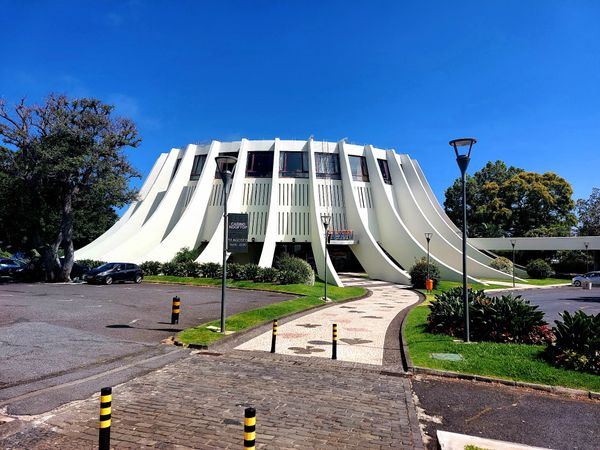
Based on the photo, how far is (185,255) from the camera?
33250 millimetres

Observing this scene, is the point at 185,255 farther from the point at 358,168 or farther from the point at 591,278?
Result: the point at 591,278

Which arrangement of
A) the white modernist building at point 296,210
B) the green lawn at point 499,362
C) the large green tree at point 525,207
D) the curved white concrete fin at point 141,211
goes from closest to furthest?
the green lawn at point 499,362, the curved white concrete fin at point 141,211, the white modernist building at point 296,210, the large green tree at point 525,207

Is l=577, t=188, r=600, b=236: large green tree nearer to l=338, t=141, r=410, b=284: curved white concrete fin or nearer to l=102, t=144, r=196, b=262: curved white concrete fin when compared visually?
l=338, t=141, r=410, b=284: curved white concrete fin

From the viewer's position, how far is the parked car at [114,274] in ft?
83.9

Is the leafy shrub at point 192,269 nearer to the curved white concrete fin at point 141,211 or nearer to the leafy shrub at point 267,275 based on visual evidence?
the leafy shrub at point 267,275

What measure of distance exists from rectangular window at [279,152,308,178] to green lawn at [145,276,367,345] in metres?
14.6

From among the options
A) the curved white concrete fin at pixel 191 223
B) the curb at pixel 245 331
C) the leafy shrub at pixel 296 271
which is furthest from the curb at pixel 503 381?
the curved white concrete fin at pixel 191 223

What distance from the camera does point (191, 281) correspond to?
27.5m

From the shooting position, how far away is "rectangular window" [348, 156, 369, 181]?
132ft

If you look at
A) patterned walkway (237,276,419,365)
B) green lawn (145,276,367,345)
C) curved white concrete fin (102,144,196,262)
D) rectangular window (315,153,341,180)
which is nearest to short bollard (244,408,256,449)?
patterned walkway (237,276,419,365)

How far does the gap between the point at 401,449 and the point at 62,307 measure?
47.9ft

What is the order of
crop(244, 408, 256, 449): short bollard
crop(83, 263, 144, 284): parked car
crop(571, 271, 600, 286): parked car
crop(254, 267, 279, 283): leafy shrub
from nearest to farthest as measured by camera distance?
1. crop(244, 408, 256, 449): short bollard
2. crop(83, 263, 144, 284): parked car
3. crop(254, 267, 279, 283): leafy shrub
4. crop(571, 271, 600, 286): parked car

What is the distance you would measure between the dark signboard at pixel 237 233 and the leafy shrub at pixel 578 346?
8.34 metres

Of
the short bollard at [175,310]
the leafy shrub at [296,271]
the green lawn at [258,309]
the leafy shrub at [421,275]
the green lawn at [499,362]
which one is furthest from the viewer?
the leafy shrub at [421,275]
